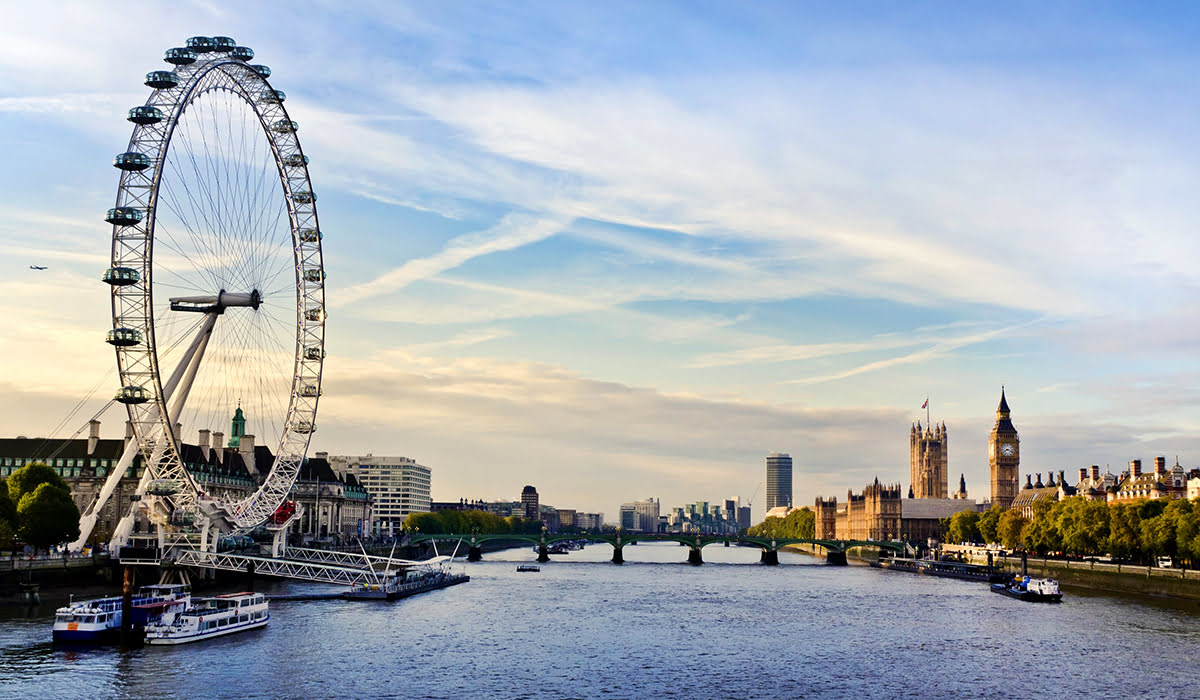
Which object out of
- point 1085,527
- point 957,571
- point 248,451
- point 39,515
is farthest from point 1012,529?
point 39,515

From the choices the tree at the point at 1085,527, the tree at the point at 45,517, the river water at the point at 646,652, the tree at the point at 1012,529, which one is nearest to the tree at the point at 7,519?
the tree at the point at 45,517

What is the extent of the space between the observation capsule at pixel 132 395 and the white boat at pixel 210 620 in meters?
15.8

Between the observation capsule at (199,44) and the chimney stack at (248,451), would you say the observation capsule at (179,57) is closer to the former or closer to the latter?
the observation capsule at (199,44)

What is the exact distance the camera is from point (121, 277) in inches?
3474

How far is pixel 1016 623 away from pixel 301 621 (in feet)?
194

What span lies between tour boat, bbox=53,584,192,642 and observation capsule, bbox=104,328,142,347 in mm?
18618

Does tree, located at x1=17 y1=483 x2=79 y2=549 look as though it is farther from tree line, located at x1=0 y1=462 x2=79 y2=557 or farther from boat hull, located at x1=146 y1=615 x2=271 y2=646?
boat hull, located at x1=146 y1=615 x2=271 y2=646

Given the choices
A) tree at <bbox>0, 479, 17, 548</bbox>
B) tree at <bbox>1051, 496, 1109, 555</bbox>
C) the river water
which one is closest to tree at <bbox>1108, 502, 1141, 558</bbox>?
tree at <bbox>1051, 496, 1109, 555</bbox>

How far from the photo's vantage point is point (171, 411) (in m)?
107

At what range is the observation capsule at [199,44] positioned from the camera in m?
91.0

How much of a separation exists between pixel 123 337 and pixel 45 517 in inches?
902

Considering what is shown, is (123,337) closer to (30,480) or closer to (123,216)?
(123,216)

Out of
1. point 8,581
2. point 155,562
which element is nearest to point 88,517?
point 155,562

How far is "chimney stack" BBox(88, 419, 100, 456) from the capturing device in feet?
501
